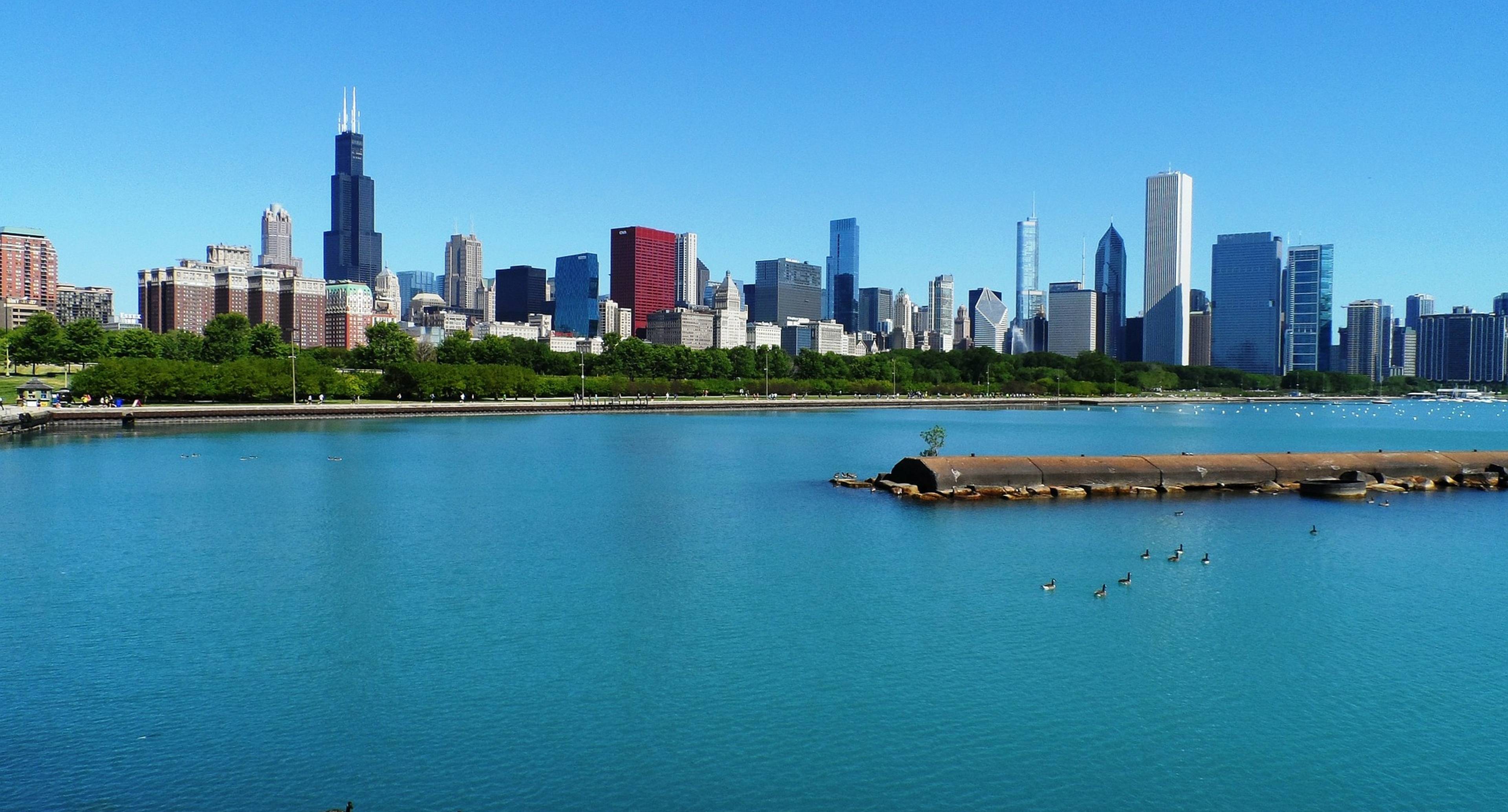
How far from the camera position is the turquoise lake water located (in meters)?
15.7

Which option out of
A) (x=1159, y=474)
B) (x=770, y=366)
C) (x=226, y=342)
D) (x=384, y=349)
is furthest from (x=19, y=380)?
(x=1159, y=474)

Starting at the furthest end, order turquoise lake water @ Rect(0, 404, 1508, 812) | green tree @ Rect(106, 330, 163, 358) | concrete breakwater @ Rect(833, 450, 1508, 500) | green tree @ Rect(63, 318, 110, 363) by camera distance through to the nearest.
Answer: green tree @ Rect(106, 330, 163, 358) < green tree @ Rect(63, 318, 110, 363) < concrete breakwater @ Rect(833, 450, 1508, 500) < turquoise lake water @ Rect(0, 404, 1508, 812)

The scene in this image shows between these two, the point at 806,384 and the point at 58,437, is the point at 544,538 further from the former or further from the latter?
the point at 806,384

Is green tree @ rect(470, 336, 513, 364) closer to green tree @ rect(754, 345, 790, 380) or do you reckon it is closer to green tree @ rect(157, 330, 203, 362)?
green tree @ rect(157, 330, 203, 362)

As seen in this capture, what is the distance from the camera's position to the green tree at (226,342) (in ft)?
466

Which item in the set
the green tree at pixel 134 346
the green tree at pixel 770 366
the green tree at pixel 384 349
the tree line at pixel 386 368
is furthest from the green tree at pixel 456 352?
the green tree at pixel 770 366

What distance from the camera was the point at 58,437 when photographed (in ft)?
249

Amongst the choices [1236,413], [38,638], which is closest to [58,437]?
[38,638]

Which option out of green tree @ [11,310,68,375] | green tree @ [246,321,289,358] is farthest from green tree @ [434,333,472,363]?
green tree @ [11,310,68,375]

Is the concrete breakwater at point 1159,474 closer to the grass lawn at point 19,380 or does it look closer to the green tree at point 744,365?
the grass lawn at point 19,380

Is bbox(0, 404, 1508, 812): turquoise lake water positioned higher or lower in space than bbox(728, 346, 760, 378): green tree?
lower

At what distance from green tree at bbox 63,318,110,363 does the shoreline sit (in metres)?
35.8

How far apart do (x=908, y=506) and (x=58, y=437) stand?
208 feet

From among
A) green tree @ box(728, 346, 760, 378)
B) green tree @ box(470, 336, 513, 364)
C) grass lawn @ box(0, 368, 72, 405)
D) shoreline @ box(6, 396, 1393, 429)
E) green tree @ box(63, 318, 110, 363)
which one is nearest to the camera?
shoreline @ box(6, 396, 1393, 429)
